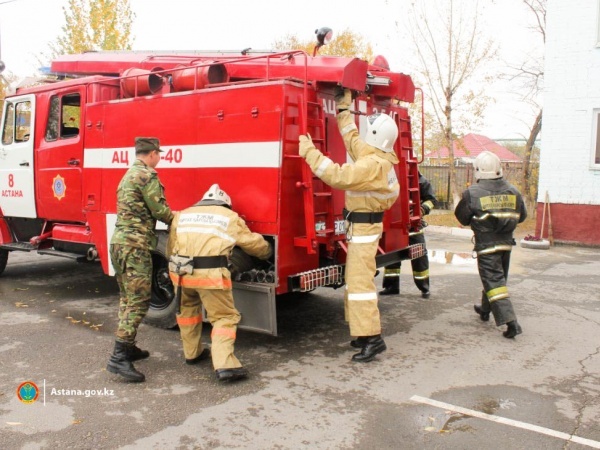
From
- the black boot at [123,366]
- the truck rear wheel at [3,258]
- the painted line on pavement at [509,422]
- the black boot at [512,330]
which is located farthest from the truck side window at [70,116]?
the black boot at [512,330]

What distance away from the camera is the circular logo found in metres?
4.03

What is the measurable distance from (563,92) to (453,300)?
707cm

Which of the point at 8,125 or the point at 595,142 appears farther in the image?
the point at 595,142

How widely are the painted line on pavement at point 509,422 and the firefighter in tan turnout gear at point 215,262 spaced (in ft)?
4.62

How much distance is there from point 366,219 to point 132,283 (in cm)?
199

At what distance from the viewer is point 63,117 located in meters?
6.88

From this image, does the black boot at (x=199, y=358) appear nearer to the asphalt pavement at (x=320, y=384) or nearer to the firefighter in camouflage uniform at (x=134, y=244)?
the asphalt pavement at (x=320, y=384)

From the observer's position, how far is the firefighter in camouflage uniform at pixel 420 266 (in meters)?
6.92

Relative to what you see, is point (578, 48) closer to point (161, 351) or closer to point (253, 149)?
point (253, 149)

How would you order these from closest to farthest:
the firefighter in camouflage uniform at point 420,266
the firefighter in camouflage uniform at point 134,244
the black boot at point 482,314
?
the firefighter in camouflage uniform at point 134,244, the black boot at point 482,314, the firefighter in camouflage uniform at point 420,266

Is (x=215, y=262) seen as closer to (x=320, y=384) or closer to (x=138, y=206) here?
(x=138, y=206)

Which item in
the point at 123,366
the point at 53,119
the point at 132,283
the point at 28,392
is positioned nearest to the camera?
the point at 28,392

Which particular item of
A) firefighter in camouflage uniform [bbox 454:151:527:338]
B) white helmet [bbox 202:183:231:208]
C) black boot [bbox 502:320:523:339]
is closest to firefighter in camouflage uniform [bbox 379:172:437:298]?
firefighter in camouflage uniform [bbox 454:151:527:338]

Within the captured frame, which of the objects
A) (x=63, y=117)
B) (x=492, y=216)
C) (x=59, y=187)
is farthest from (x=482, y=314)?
(x=63, y=117)
